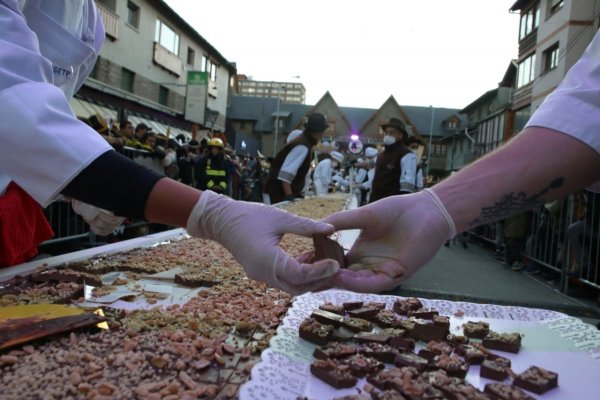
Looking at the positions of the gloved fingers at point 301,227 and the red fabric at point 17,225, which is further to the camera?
the red fabric at point 17,225

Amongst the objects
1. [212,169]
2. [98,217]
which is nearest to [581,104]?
[98,217]

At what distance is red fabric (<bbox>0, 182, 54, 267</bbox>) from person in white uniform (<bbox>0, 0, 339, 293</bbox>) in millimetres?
617

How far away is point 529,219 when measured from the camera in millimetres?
6887

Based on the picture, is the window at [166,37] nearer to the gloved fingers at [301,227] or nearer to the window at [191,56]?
the window at [191,56]

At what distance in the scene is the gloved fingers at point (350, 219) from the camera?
1.47m

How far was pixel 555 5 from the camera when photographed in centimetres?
1917

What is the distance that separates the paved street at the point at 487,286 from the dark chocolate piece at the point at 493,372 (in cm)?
251

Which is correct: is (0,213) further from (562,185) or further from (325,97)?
(325,97)

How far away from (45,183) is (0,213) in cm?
78

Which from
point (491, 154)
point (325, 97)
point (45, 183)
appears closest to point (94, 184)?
point (45, 183)

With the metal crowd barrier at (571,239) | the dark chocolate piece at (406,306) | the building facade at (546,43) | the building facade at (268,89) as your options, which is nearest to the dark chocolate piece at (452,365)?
the dark chocolate piece at (406,306)

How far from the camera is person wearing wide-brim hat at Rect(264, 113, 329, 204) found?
6027 mm

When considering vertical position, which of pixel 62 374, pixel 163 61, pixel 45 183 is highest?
pixel 163 61

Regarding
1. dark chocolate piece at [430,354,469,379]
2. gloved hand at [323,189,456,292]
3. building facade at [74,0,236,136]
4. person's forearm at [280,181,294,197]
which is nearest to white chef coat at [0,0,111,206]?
gloved hand at [323,189,456,292]
